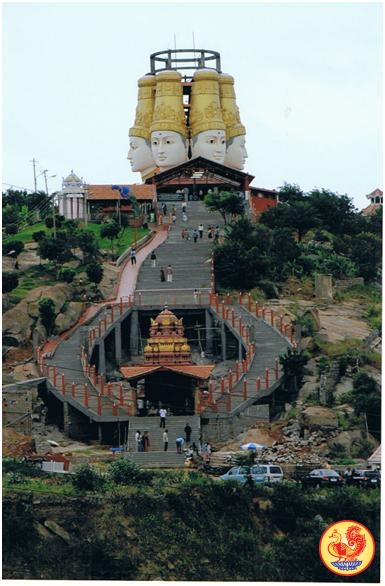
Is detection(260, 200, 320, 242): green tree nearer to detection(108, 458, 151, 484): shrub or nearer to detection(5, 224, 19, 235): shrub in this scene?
detection(5, 224, 19, 235): shrub

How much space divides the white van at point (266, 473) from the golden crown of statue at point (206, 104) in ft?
79.7

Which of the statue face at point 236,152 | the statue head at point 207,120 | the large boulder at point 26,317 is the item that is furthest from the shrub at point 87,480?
the statue face at point 236,152

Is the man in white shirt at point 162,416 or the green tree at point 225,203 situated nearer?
the man in white shirt at point 162,416

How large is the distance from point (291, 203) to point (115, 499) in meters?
22.2

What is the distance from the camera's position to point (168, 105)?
68.4 metres

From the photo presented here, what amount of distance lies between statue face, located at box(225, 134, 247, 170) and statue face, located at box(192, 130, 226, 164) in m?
0.66

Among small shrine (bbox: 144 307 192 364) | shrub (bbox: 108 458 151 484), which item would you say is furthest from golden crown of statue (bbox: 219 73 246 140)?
shrub (bbox: 108 458 151 484)

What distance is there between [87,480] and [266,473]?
144 inches

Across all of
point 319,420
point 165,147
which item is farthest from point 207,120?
point 319,420

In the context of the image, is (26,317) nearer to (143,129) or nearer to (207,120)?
(143,129)

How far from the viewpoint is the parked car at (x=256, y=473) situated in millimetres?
45469

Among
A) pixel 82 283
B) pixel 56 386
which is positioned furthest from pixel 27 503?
pixel 82 283

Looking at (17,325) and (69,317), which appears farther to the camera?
(69,317)

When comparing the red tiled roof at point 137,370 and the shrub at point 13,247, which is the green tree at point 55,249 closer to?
the shrub at point 13,247
